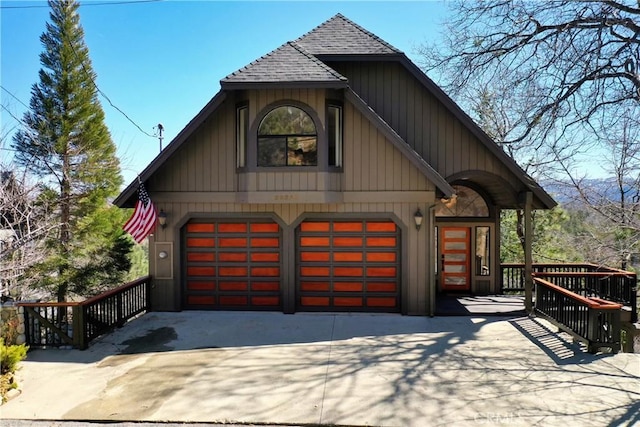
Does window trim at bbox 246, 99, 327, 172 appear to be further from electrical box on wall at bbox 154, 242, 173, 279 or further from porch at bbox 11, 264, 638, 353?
porch at bbox 11, 264, 638, 353

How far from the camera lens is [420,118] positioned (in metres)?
9.29

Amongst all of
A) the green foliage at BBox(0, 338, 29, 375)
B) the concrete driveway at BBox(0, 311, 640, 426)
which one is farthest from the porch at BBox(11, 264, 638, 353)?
the green foliage at BBox(0, 338, 29, 375)

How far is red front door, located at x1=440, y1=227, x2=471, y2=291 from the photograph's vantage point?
10555 millimetres

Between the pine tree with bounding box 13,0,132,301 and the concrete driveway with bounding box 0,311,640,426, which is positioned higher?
the pine tree with bounding box 13,0,132,301

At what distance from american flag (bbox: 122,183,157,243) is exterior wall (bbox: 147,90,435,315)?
1.85 feet

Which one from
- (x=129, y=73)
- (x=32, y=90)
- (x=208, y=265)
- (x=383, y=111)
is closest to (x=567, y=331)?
(x=383, y=111)

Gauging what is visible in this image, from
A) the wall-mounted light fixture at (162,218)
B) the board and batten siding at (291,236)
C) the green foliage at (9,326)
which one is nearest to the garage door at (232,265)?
the board and batten siding at (291,236)

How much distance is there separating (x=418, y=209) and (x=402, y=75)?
135 inches

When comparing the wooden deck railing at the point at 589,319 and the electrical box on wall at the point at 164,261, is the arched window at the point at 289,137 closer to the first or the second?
the electrical box on wall at the point at 164,261

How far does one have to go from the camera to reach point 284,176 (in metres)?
8.20

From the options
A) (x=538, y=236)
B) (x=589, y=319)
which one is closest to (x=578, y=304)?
(x=589, y=319)

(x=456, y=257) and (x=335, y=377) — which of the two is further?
(x=456, y=257)

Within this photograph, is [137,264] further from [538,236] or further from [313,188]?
[313,188]

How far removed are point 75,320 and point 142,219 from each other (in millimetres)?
2320
